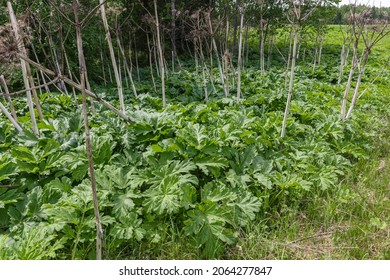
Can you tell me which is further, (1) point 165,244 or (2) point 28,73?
(2) point 28,73

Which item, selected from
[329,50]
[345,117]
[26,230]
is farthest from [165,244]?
[329,50]

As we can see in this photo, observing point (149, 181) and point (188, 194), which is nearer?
point (188, 194)

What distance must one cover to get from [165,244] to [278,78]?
8.85m

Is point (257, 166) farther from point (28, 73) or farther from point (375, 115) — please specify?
point (375, 115)

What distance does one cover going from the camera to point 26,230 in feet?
8.73

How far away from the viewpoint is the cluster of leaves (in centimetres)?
271

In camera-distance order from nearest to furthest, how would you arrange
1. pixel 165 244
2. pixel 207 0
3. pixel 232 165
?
pixel 165 244 < pixel 232 165 < pixel 207 0

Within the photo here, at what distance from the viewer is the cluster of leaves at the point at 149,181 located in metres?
2.71

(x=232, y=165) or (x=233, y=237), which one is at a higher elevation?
(x=232, y=165)

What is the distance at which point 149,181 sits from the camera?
10.2 feet

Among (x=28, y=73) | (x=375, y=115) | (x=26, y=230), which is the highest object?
(x=28, y=73)

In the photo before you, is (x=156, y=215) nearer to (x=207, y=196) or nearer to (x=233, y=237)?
(x=207, y=196)
